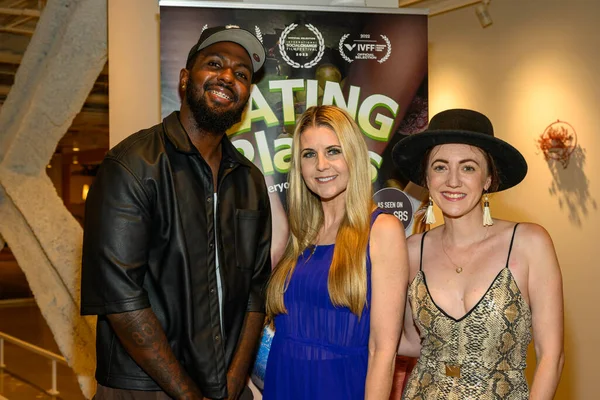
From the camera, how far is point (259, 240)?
2600 mm

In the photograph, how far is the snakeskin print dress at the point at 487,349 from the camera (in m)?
2.24

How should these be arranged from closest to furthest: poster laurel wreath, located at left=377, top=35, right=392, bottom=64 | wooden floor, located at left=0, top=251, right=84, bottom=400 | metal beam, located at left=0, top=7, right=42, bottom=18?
poster laurel wreath, located at left=377, top=35, right=392, bottom=64 → metal beam, located at left=0, top=7, right=42, bottom=18 → wooden floor, located at left=0, top=251, right=84, bottom=400

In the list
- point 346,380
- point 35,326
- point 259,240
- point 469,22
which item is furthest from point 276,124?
point 35,326

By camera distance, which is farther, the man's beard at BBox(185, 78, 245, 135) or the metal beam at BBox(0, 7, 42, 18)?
the metal beam at BBox(0, 7, 42, 18)

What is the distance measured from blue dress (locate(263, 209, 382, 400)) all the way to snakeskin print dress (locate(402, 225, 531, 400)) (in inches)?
10.4

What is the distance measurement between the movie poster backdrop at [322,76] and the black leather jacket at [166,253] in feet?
2.46

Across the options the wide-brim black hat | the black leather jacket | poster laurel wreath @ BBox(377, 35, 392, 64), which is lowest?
the black leather jacket

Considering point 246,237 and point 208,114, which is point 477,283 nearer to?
point 246,237

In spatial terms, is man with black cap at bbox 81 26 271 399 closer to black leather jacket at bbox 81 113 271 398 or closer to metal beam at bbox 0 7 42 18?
black leather jacket at bbox 81 113 271 398

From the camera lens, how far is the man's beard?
2387mm

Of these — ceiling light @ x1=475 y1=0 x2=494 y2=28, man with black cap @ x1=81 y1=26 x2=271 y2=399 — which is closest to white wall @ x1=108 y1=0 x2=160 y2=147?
man with black cap @ x1=81 y1=26 x2=271 y2=399

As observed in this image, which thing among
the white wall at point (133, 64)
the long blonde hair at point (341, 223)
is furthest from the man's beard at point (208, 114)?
the white wall at point (133, 64)

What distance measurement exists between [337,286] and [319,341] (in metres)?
0.23

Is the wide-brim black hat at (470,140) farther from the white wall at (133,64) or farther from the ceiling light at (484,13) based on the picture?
the ceiling light at (484,13)
